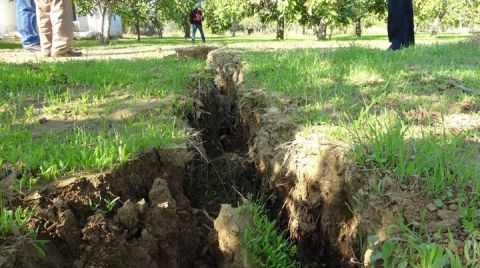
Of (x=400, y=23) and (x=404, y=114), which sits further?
(x=400, y=23)

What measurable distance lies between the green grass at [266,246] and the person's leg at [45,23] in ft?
15.9

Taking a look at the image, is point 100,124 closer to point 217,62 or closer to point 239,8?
point 217,62

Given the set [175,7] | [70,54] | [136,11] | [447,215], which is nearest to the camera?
[447,215]

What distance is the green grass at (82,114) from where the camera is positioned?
222cm

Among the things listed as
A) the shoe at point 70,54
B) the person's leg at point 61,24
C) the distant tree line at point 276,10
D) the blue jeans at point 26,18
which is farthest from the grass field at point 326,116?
the distant tree line at point 276,10

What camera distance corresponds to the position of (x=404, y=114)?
2.76 m

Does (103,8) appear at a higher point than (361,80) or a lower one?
higher

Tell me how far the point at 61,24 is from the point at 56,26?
9cm

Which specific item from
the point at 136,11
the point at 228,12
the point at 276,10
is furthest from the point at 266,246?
the point at 228,12

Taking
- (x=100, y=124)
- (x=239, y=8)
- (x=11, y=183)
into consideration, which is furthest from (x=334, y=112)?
(x=239, y=8)

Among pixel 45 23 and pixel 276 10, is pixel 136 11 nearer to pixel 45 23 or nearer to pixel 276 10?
pixel 276 10

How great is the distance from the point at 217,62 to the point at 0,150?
3248 mm

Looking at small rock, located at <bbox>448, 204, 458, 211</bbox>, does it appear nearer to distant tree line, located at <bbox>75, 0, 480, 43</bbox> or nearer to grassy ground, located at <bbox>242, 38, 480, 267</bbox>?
grassy ground, located at <bbox>242, 38, 480, 267</bbox>

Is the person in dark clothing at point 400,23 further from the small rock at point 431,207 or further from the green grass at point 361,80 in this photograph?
the small rock at point 431,207
